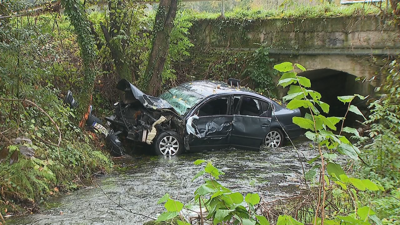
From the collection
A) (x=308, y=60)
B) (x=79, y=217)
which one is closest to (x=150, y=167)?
(x=79, y=217)

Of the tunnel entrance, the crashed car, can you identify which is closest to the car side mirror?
the crashed car

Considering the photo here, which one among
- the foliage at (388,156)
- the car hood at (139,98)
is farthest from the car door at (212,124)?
the foliage at (388,156)

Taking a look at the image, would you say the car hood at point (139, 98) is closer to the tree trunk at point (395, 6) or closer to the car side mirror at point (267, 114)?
the car side mirror at point (267, 114)

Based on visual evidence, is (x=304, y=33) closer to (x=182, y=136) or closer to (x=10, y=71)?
(x=182, y=136)

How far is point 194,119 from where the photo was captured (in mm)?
10062

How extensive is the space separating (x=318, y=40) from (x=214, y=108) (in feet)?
19.8

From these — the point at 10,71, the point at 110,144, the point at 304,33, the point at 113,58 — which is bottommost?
the point at 110,144

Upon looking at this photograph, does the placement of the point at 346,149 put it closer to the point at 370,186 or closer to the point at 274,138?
the point at 370,186

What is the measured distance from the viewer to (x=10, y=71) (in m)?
7.04

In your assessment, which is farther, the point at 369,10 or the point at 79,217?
the point at 369,10

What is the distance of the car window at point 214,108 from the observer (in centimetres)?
1031

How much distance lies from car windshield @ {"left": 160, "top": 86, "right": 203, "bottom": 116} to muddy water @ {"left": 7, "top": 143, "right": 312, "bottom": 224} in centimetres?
123

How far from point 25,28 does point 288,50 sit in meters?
9.85

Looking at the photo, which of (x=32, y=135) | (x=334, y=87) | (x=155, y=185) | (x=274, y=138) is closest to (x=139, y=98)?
(x=155, y=185)
